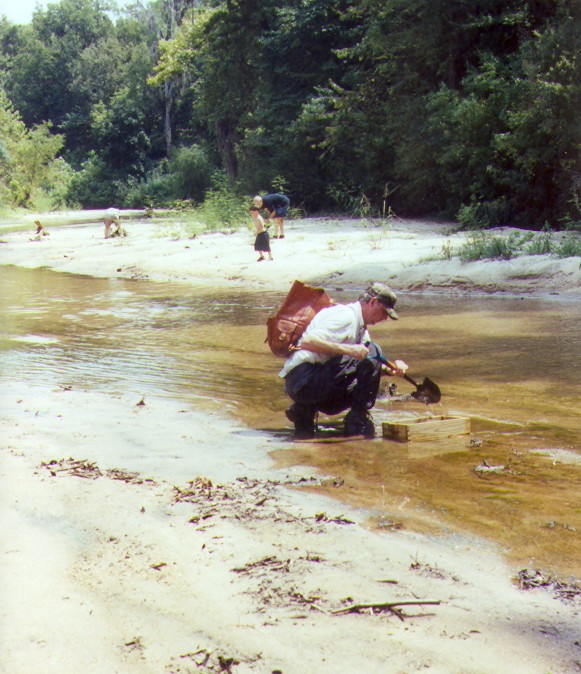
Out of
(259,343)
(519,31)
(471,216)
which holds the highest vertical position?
(519,31)

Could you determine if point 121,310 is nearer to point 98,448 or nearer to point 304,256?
point 304,256

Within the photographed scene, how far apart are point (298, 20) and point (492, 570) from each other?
3062 centimetres

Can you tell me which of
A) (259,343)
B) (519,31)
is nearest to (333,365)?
(259,343)

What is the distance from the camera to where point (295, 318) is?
722 cm

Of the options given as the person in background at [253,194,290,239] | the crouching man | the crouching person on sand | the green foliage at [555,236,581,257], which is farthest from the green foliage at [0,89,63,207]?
the crouching man

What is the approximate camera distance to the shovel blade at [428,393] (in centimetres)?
823

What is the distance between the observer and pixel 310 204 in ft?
108

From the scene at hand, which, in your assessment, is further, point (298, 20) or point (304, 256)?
point (298, 20)

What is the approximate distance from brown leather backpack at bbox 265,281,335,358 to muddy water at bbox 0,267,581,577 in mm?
739

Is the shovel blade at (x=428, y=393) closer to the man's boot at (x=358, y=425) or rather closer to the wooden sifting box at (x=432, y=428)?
the man's boot at (x=358, y=425)

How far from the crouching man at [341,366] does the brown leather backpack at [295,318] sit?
118 millimetres

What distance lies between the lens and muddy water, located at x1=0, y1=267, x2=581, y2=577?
5.39 metres

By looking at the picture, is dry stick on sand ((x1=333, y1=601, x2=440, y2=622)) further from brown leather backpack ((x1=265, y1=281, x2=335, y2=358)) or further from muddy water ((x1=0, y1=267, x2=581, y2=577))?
brown leather backpack ((x1=265, y1=281, x2=335, y2=358))

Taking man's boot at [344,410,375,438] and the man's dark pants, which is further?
man's boot at [344,410,375,438]
